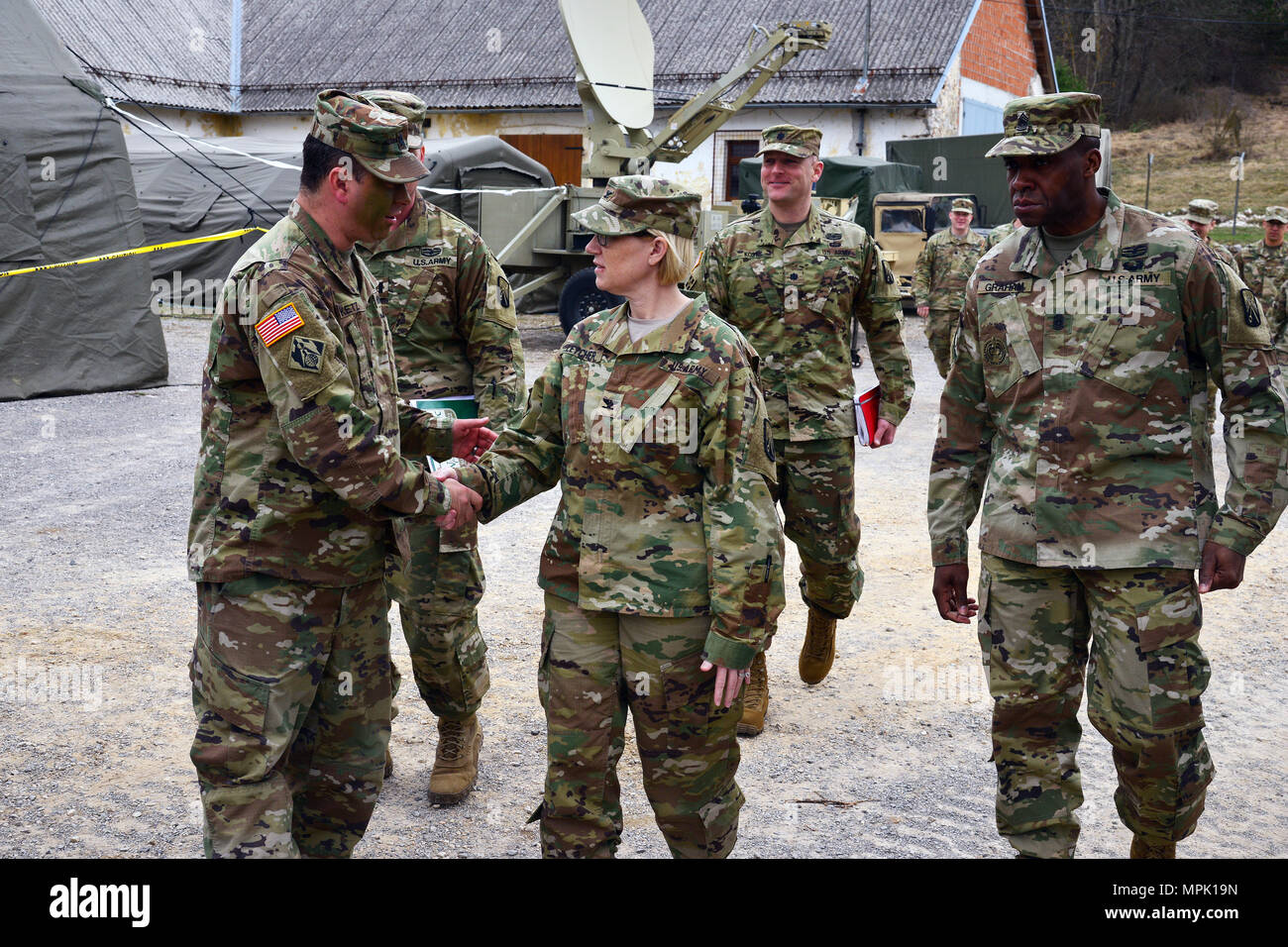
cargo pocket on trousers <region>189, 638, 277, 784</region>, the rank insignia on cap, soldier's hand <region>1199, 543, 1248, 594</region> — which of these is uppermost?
the rank insignia on cap

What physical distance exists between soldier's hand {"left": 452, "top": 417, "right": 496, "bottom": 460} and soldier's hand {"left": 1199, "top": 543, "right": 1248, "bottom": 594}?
6.68 ft

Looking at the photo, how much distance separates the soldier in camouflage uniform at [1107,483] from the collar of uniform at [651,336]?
0.98 metres

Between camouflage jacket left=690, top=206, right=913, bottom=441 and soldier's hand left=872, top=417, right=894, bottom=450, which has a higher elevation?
camouflage jacket left=690, top=206, right=913, bottom=441

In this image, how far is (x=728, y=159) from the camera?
2558cm

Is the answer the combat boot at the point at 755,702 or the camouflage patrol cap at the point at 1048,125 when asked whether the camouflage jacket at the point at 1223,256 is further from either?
the combat boot at the point at 755,702

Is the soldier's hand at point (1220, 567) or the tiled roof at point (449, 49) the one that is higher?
the tiled roof at point (449, 49)

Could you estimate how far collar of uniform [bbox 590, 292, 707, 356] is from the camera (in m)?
3.16

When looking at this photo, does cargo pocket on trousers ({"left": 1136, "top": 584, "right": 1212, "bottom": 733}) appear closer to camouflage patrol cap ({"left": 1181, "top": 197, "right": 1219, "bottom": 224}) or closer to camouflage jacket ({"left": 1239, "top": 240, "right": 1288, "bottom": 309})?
camouflage patrol cap ({"left": 1181, "top": 197, "right": 1219, "bottom": 224})

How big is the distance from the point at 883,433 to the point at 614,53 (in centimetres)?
933

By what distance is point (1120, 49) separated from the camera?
40219 mm

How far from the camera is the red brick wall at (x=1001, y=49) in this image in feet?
86.1

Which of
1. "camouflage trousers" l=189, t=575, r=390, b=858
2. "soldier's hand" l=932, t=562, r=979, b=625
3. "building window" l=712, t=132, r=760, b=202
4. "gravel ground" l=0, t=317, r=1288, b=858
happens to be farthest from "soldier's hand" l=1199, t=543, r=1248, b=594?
"building window" l=712, t=132, r=760, b=202

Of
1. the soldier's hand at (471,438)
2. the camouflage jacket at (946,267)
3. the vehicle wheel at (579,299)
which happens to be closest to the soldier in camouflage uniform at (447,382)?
the soldier's hand at (471,438)

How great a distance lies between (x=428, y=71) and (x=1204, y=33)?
86.7 ft
